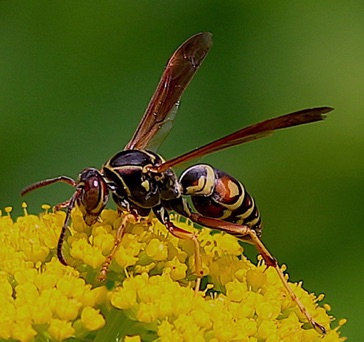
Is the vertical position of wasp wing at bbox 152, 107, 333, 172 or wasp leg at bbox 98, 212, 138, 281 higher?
wasp wing at bbox 152, 107, 333, 172

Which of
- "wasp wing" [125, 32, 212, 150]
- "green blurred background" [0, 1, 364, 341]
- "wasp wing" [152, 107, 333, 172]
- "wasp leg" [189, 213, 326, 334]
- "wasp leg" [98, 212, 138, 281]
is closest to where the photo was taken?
"wasp wing" [152, 107, 333, 172]

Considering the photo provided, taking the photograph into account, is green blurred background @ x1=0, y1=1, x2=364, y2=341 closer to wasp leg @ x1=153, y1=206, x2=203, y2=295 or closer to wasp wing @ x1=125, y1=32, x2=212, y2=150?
wasp wing @ x1=125, y1=32, x2=212, y2=150

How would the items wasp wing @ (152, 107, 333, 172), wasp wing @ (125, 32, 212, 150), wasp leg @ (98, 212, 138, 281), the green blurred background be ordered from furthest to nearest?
the green blurred background, wasp wing @ (125, 32, 212, 150), wasp leg @ (98, 212, 138, 281), wasp wing @ (152, 107, 333, 172)

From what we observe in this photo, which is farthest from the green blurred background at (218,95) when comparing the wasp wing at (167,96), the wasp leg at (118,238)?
the wasp leg at (118,238)

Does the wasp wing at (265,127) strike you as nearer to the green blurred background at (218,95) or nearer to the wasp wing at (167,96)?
the wasp wing at (167,96)

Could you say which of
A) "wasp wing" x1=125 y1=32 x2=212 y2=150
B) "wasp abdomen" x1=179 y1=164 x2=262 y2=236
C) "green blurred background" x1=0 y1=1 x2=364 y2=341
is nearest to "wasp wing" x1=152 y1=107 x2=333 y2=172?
Answer: "wasp abdomen" x1=179 y1=164 x2=262 y2=236

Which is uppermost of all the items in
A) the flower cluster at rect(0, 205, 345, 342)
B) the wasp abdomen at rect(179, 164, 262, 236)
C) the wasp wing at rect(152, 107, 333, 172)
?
the wasp wing at rect(152, 107, 333, 172)

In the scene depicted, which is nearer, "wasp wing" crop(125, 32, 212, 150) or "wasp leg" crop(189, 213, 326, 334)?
"wasp leg" crop(189, 213, 326, 334)
